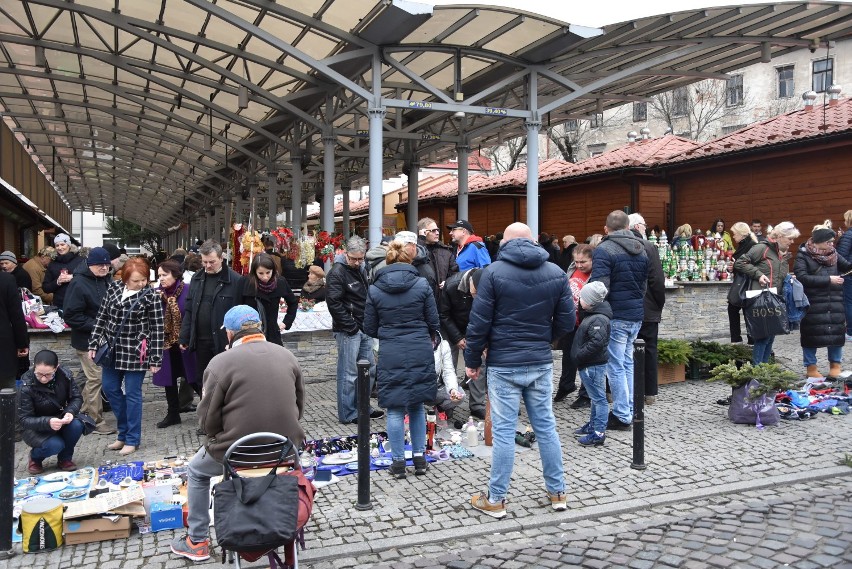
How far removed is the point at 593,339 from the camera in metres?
6.54

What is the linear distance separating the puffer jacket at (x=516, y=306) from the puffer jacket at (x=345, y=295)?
2509 mm

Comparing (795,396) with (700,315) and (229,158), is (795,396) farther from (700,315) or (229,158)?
(229,158)

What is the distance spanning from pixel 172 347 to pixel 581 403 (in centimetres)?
469

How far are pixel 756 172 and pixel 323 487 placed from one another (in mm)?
14404

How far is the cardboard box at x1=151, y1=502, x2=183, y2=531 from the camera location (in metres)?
4.84

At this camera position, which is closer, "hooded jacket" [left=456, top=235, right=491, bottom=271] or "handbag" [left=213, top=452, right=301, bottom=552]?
"handbag" [left=213, top=452, right=301, bottom=552]

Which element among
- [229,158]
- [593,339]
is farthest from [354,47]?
[229,158]

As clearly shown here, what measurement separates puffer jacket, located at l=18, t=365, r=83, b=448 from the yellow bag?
4.79ft

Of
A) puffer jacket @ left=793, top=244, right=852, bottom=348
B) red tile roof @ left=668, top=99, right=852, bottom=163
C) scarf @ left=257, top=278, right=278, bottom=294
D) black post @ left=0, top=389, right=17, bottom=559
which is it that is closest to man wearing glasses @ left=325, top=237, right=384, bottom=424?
scarf @ left=257, top=278, right=278, bottom=294

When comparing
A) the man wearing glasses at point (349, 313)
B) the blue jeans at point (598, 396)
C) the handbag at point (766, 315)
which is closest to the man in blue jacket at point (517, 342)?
the blue jeans at point (598, 396)

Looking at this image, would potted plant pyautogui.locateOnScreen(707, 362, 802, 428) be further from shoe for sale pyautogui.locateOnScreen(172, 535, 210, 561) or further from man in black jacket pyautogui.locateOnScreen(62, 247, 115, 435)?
man in black jacket pyautogui.locateOnScreen(62, 247, 115, 435)

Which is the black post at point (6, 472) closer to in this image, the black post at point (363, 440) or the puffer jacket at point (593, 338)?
the black post at point (363, 440)

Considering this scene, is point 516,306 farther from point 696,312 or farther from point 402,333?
point 696,312

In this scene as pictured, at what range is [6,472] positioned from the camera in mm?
4469
